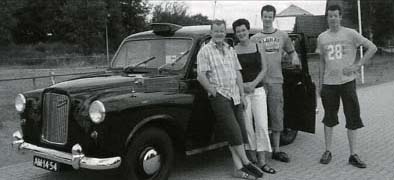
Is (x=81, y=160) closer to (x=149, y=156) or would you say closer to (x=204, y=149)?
(x=149, y=156)

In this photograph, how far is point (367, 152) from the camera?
23.6 feet

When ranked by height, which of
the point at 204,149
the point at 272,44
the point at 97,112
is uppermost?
the point at 272,44

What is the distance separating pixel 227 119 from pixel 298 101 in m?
1.97

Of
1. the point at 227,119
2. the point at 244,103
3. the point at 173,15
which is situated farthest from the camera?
the point at 173,15

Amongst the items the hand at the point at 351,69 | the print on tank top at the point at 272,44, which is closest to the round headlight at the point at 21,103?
the print on tank top at the point at 272,44

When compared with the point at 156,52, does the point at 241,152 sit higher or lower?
lower

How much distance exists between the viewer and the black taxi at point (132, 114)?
16.6 feet

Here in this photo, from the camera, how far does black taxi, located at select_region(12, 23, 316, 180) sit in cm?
506

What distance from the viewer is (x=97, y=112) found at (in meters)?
4.99

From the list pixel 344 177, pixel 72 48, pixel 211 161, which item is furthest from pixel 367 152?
pixel 72 48

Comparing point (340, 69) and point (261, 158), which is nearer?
point (261, 158)

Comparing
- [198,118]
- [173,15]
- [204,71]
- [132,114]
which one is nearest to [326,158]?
[198,118]

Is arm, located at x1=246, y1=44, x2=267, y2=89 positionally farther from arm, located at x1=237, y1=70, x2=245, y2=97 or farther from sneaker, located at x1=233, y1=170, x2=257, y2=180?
sneaker, located at x1=233, y1=170, x2=257, y2=180

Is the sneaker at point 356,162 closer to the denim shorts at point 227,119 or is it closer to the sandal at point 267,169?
the sandal at point 267,169
